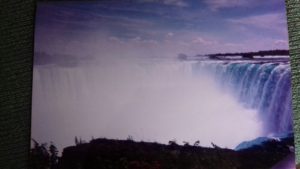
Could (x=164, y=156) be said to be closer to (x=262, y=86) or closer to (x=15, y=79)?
(x=262, y=86)

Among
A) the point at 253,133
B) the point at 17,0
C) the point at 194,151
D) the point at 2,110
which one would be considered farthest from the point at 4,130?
the point at 253,133

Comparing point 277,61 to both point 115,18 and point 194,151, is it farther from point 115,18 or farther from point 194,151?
point 115,18

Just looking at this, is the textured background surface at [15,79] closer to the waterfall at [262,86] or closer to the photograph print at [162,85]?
the photograph print at [162,85]

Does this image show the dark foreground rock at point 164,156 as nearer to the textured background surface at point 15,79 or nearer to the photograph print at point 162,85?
the photograph print at point 162,85

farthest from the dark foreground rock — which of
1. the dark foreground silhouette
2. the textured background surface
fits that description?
the textured background surface

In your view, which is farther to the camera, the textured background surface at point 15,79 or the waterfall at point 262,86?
the textured background surface at point 15,79

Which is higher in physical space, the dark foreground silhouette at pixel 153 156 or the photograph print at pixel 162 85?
the photograph print at pixel 162 85

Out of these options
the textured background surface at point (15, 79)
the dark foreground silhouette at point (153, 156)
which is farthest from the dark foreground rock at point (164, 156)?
the textured background surface at point (15, 79)

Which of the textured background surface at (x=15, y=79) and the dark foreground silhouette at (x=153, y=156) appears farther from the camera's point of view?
the textured background surface at (x=15, y=79)
